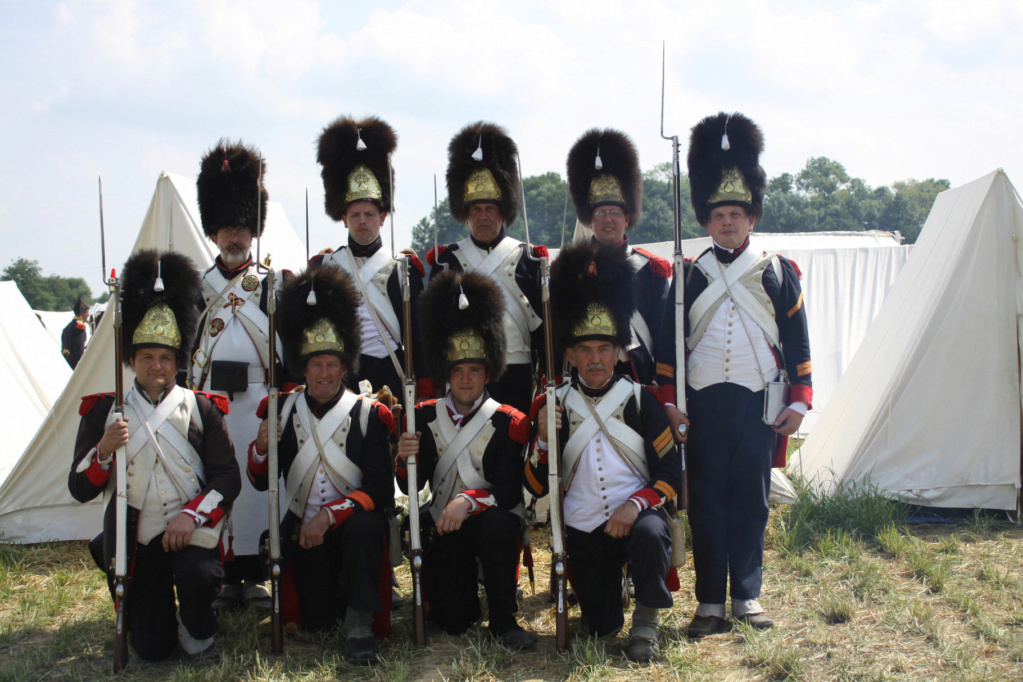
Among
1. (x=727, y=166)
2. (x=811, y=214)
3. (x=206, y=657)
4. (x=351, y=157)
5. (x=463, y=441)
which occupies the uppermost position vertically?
(x=811, y=214)

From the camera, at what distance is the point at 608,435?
384 centimetres

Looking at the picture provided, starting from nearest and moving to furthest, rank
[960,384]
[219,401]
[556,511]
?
[556,511], [219,401], [960,384]

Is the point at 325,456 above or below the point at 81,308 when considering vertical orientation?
below

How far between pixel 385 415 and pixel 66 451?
3.09 metres

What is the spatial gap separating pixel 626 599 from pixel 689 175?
7.02 ft

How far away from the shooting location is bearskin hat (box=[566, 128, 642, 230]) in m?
4.80

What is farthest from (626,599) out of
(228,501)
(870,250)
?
(870,250)

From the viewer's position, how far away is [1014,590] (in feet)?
14.2

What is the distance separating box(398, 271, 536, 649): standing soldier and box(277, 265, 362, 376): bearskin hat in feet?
1.17

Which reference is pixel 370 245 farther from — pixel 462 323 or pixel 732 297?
pixel 732 297

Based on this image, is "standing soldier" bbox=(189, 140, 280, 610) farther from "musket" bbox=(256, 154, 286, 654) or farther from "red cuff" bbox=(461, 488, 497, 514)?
"red cuff" bbox=(461, 488, 497, 514)

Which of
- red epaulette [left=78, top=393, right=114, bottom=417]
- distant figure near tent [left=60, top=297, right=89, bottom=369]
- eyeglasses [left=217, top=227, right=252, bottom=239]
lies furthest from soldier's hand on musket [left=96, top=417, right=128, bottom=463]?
distant figure near tent [left=60, top=297, right=89, bottom=369]

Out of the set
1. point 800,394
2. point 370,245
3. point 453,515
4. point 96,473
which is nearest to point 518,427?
point 453,515

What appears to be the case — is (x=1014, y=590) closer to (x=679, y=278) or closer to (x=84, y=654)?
(x=679, y=278)
